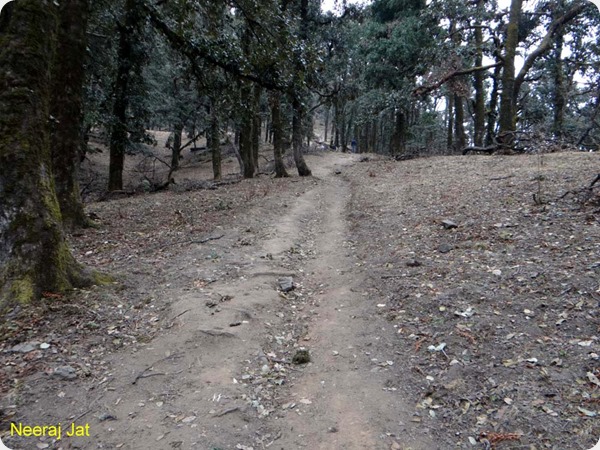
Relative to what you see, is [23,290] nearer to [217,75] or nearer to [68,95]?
[68,95]

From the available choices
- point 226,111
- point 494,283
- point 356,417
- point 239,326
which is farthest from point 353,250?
point 226,111

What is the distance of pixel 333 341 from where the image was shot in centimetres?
423

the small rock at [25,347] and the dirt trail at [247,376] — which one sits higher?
the small rock at [25,347]

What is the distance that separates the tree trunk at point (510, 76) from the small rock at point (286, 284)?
1201cm

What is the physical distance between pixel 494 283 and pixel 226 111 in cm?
1005

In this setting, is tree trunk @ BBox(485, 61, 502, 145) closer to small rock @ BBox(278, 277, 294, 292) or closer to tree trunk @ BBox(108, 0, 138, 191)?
small rock @ BBox(278, 277, 294, 292)

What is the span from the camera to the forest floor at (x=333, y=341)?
288 centimetres

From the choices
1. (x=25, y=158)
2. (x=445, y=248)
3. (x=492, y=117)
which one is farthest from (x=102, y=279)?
(x=492, y=117)

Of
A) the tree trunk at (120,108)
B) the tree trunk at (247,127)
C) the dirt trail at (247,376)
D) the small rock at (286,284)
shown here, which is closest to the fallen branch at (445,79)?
the tree trunk at (247,127)

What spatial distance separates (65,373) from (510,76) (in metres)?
15.9

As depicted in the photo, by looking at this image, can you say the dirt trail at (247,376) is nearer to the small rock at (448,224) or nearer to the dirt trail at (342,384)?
the dirt trail at (342,384)

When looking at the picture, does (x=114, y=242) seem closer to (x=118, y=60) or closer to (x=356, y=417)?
(x=356, y=417)

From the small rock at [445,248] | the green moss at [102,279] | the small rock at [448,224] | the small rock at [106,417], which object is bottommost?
the small rock at [106,417]

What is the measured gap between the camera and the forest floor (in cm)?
288
